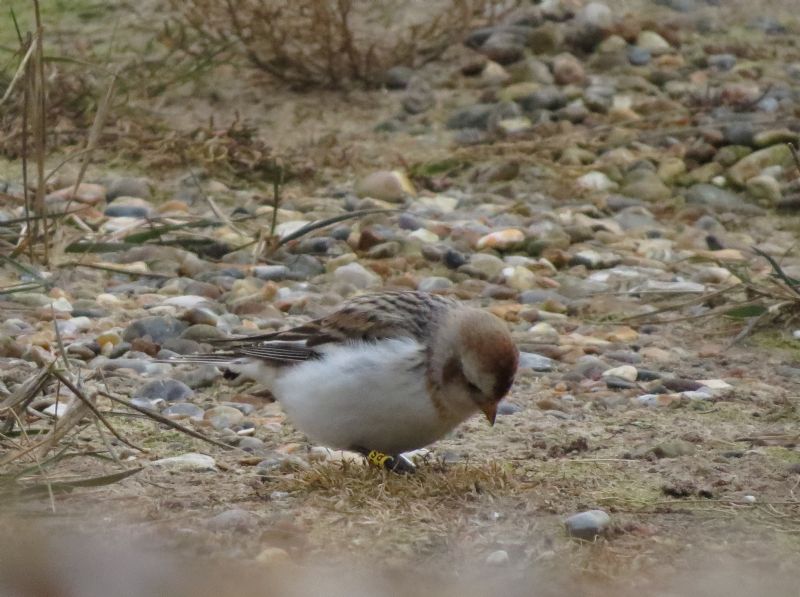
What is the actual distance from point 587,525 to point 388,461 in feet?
2.64

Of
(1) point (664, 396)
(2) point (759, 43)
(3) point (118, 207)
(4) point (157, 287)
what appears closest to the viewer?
(1) point (664, 396)

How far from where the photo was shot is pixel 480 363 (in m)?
4.19

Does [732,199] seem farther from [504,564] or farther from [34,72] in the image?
[504,564]

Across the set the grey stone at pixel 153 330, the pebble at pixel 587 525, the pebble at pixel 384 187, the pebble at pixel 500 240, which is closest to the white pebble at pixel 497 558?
the pebble at pixel 587 525

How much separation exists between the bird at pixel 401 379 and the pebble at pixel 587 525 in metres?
0.59

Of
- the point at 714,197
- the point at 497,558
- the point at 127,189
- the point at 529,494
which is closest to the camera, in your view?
the point at 497,558

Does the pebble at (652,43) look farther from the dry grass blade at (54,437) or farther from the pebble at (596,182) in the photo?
the dry grass blade at (54,437)

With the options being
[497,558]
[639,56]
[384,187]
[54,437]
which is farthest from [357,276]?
[639,56]

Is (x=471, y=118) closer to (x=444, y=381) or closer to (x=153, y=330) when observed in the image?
(x=153, y=330)

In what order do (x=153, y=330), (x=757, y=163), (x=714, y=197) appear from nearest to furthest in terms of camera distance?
(x=153, y=330)
(x=714, y=197)
(x=757, y=163)

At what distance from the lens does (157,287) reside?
6602mm

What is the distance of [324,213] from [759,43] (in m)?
4.63

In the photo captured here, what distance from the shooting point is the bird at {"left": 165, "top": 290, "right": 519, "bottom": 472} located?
4.12 meters

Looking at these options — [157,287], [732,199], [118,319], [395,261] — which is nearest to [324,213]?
[395,261]
